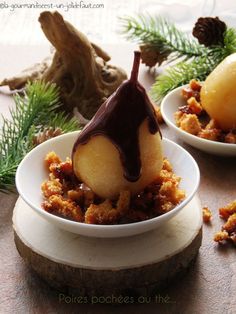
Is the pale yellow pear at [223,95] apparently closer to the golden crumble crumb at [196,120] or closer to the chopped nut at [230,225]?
the golden crumble crumb at [196,120]

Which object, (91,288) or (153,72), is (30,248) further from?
(153,72)

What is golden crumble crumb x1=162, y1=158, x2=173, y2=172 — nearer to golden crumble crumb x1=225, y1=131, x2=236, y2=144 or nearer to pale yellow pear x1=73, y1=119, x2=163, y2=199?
pale yellow pear x1=73, y1=119, x2=163, y2=199

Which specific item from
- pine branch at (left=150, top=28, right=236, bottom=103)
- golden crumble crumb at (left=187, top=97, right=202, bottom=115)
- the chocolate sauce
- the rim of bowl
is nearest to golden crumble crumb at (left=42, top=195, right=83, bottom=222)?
the chocolate sauce

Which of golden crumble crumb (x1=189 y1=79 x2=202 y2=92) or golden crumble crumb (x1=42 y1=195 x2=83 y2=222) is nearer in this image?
golden crumble crumb (x1=42 y1=195 x2=83 y2=222)

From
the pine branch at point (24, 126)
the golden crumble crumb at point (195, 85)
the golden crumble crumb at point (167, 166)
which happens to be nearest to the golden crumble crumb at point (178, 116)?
the golden crumble crumb at point (195, 85)

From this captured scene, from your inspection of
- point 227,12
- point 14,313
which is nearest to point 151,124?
point 14,313

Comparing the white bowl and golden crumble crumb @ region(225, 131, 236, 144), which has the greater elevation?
the white bowl

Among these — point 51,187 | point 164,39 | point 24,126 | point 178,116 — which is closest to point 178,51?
point 164,39
